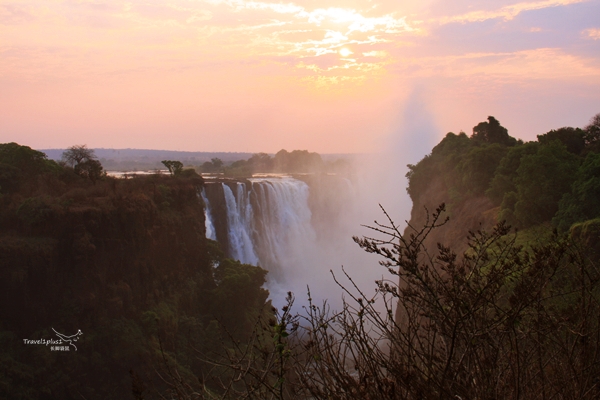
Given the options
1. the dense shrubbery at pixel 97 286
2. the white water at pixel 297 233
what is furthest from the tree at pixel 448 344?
the white water at pixel 297 233

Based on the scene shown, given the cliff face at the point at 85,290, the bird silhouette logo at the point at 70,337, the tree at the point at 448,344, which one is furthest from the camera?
the bird silhouette logo at the point at 70,337

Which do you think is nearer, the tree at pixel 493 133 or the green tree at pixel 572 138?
the green tree at pixel 572 138

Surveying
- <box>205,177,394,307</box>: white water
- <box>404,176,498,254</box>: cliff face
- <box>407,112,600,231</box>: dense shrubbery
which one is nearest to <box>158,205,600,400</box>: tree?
<box>407,112,600,231</box>: dense shrubbery

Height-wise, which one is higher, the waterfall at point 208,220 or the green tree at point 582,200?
the green tree at point 582,200

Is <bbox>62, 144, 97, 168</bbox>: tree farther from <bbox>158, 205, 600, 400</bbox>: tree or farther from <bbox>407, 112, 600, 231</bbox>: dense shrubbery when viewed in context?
<bbox>158, 205, 600, 400</bbox>: tree

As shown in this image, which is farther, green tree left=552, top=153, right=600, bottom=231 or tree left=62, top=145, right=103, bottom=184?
tree left=62, top=145, right=103, bottom=184

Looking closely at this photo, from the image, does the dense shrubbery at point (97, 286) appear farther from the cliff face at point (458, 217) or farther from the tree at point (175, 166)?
the cliff face at point (458, 217)

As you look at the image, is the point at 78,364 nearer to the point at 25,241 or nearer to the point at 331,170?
the point at 25,241

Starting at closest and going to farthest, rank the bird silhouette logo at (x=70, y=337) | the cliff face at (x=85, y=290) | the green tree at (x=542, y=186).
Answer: the cliff face at (x=85, y=290) → the green tree at (x=542, y=186) → the bird silhouette logo at (x=70, y=337)

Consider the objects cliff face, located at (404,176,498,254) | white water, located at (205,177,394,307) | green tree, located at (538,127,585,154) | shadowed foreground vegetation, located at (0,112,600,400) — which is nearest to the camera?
shadowed foreground vegetation, located at (0,112,600,400)

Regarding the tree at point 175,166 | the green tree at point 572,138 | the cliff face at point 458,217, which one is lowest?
the cliff face at point 458,217

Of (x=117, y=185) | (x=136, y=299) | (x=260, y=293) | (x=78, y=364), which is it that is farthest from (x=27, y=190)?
(x=260, y=293)
